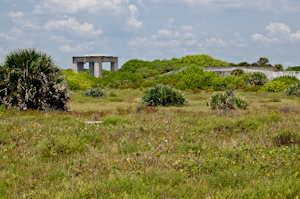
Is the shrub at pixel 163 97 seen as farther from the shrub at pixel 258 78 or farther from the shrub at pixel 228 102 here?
the shrub at pixel 258 78

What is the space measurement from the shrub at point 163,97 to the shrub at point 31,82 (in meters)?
6.58

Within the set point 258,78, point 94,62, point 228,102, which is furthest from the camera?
point 94,62

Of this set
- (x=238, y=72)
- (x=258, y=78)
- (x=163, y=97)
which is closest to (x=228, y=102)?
(x=163, y=97)

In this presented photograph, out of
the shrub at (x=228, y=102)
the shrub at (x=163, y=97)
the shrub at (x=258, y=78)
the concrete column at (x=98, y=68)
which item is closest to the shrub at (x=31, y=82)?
the shrub at (x=163, y=97)

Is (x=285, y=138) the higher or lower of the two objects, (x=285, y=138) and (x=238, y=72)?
the lower

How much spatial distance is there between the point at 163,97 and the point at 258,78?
33.4 m

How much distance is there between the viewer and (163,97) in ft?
65.0

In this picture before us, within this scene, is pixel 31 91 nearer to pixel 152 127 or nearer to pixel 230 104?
pixel 152 127

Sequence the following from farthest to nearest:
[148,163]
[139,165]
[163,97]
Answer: [163,97] < [148,163] < [139,165]

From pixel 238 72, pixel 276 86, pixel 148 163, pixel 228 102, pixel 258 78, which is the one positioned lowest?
pixel 148 163

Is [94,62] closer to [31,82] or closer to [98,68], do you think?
[98,68]

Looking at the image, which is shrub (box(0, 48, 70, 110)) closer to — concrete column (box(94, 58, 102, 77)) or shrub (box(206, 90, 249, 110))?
shrub (box(206, 90, 249, 110))

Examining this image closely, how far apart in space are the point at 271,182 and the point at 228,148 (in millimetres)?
1996

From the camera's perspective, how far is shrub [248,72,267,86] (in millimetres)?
48812
